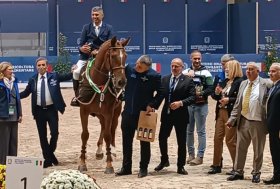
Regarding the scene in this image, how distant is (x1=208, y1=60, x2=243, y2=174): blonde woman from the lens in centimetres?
920

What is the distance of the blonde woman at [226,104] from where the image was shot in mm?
9203

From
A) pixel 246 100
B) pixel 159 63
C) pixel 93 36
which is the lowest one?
pixel 246 100

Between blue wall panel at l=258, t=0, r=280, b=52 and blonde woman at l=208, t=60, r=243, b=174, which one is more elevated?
blue wall panel at l=258, t=0, r=280, b=52

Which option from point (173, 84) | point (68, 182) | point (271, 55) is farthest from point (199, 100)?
point (271, 55)

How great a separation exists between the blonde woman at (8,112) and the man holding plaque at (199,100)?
2626 mm

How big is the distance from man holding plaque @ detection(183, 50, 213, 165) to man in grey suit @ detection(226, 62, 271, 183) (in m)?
1.08

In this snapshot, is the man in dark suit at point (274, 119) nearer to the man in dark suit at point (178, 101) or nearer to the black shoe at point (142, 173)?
the man in dark suit at point (178, 101)

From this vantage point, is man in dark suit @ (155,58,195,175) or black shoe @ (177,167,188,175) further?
black shoe @ (177,167,188,175)

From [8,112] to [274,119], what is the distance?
3.74 metres

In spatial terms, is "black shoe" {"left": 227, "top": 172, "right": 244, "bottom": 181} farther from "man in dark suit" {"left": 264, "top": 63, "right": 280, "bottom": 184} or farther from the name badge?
the name badge

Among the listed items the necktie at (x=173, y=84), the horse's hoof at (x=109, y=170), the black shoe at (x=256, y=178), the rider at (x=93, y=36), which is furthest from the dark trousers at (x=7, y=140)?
the black shoe at (x=256, y=178)

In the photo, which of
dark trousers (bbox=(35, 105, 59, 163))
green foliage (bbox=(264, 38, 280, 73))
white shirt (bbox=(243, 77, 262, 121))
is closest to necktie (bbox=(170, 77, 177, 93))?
white shirt (bbox=(243, 77, 262, 121))

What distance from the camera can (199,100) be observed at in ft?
33.1

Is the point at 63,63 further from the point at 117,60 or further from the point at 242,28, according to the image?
the point at 117,60
